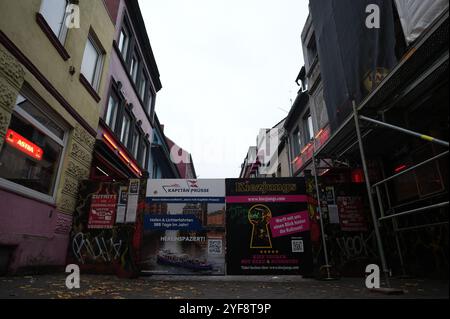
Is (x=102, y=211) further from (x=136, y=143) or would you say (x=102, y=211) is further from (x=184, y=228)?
(x=136, y=143)

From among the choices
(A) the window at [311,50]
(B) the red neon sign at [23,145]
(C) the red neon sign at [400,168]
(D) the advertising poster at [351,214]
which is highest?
(A) the window at [311,50]

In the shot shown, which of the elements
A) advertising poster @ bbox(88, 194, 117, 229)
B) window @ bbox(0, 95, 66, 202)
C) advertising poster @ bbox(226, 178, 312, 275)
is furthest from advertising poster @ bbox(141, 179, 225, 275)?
window @ bbox(0, 95, 66, 202)

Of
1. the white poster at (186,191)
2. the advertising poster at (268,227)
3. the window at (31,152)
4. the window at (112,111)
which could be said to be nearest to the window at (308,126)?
the advertising poster at (268,227)

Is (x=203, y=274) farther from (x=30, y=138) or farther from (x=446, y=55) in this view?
(x=446, y=55)

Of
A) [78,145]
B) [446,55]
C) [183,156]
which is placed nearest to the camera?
[446,55]

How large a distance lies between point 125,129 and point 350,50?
10621mm

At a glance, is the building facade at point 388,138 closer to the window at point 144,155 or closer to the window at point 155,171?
the window at point 144,155

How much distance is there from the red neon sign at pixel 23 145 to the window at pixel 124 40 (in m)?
8.28

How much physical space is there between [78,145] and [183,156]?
33.3 m

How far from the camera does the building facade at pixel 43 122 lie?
5.23 meters

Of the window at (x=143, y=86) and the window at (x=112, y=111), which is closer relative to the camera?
the window at (x=112, y=111)

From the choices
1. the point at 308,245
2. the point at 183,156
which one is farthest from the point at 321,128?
the point at 183,156

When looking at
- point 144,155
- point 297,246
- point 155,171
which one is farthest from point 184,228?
point 155,171

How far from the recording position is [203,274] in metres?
6.35
